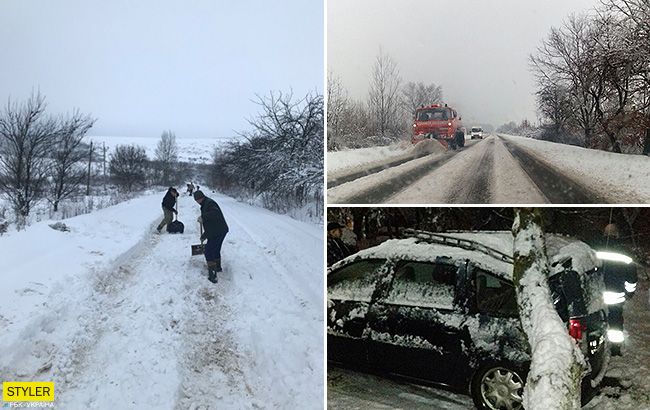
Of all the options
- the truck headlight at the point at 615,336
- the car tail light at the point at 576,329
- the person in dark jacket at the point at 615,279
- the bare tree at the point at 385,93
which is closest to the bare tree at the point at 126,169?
the bare tree at the point at 385,93

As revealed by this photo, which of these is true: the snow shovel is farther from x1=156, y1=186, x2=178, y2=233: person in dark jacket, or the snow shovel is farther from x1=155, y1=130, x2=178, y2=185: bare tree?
x1=155, y1=130, x2=178, y2=185: bare tree

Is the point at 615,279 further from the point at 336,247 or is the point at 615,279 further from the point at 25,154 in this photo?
the point at 25,154

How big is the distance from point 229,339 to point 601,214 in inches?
70.3

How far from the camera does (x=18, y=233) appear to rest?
238cm

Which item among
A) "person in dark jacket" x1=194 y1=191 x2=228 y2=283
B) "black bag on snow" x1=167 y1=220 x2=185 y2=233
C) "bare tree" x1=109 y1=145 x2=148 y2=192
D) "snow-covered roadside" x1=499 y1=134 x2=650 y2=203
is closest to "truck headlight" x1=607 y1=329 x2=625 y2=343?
"snow-covered roadside" x1=499 y1=134 x2=650 y2=203

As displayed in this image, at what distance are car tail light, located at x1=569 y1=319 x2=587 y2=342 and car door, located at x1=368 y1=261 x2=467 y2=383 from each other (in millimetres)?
480

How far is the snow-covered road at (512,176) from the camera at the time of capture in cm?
232

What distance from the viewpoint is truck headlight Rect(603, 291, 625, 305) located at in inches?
108

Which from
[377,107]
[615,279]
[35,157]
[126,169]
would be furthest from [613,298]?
[35,157]

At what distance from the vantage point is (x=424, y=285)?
2613 mm

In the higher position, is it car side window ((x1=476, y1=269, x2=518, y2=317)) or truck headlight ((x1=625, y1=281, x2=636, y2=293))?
car side window ((x1=476, y1=269, x2=518, y2=317))

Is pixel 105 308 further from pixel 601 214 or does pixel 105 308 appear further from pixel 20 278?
pixel 601 214

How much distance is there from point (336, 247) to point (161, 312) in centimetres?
90

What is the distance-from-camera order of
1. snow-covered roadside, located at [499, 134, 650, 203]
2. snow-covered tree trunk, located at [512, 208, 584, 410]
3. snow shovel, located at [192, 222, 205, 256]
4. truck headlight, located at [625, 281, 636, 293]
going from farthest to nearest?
truck headlight, located at [625, 281, 636, 293], snow shovel, located at [192, 222, 205, 256], snow-covered roadside, located at [499, 134, 650, 203], snow-covered tree trunk, located at [512, 208, 584, 410]
